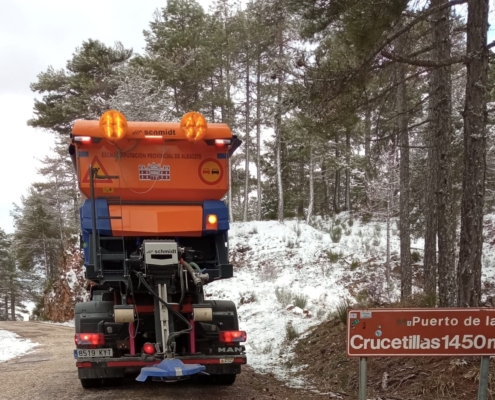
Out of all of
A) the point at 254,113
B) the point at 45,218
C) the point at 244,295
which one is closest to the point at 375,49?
the point at 244,295

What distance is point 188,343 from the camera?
17.9ft

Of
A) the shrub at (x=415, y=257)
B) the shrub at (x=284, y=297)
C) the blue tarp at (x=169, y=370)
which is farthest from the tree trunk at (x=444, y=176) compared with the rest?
the shrub at (x=415, y=257)

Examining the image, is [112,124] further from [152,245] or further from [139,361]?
[139,361]

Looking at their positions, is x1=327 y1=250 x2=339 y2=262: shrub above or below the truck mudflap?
below

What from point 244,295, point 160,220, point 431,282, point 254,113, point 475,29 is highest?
point 254,113

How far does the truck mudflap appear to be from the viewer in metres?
4.98

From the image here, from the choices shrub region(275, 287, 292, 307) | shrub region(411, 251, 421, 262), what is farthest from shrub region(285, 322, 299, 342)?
shrub region(411, 251, 421, 262)

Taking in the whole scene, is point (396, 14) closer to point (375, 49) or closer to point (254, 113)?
point (375, 49)

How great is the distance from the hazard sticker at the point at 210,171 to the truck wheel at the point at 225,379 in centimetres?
253

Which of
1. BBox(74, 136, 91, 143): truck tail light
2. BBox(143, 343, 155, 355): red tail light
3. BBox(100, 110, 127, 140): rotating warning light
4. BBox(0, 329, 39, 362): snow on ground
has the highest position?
BBox(100, 110, 127, 140): rotating warning light

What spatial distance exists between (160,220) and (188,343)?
1.54 m

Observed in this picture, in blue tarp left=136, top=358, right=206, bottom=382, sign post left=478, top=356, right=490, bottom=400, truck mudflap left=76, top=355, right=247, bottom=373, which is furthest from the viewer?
truck mudflap left=76, top=355, right=247, bottom=373

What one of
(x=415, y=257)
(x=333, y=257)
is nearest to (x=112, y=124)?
(x=333, y=257)

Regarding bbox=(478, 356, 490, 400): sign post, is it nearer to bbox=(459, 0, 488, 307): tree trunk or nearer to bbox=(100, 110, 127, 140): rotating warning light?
bbox=(459, 0, 488, 307): tree trunk
